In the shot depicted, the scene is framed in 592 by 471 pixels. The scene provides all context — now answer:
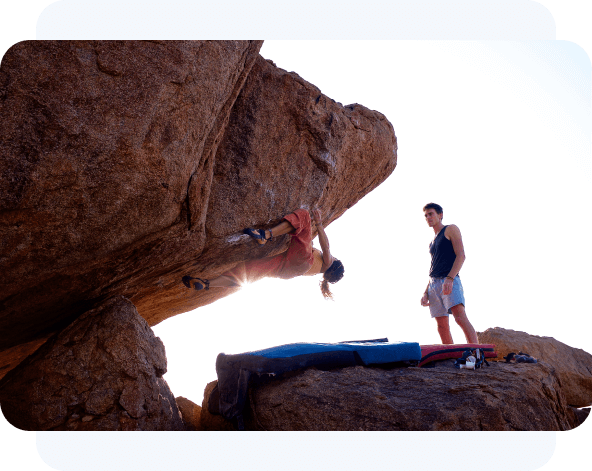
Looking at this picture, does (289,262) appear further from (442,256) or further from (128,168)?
(128,168)

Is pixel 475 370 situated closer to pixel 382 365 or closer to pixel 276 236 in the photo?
pixel 382 365

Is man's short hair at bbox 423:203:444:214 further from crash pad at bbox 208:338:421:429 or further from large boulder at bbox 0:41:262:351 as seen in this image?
large boulder at bbox 0:41:262:351

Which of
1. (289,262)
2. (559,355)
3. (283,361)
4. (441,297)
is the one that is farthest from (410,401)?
(559,355)

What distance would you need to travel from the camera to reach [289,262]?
6.73 meters

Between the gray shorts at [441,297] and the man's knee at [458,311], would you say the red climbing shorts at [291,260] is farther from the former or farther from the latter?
the man's knee at [458,311]

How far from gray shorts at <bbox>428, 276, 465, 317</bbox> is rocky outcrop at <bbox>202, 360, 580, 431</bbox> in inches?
61.8

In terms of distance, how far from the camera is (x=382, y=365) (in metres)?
5.11

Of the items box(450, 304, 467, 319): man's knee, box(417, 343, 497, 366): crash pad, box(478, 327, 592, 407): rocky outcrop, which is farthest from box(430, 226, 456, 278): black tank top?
box(478, 327, 592, 407): rocky outcrop

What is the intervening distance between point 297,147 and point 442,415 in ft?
13.9

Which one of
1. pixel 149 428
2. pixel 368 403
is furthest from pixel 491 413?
pixel 149 428

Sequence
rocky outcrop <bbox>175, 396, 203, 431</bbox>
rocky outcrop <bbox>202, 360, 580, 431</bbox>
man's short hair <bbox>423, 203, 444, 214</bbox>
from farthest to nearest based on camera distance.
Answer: man's short hair <bbox>423, 203, 444, 214</bbox>
rocky outcrop <bbox>175, 396, 203, 431</bbox>
rocky outcrop <bbox>202, 360, 580, 431</bbox>

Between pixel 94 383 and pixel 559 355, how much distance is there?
27.2 feet

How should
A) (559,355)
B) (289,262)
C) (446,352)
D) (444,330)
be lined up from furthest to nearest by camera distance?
(559,355)
(289,262)
(444,330)
(446,352)

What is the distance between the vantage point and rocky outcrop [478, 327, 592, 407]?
25.2 feet
